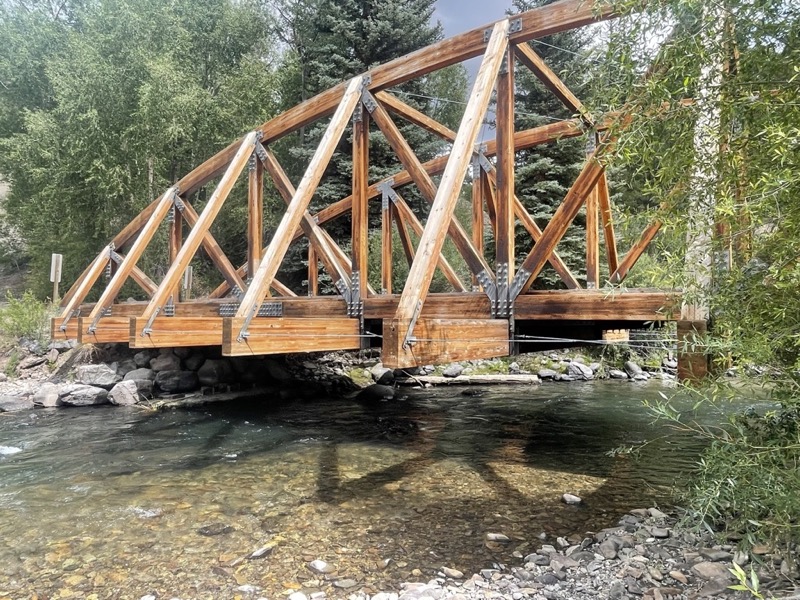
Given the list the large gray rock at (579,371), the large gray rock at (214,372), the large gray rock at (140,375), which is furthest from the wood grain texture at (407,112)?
the large gray rock at (579,371)

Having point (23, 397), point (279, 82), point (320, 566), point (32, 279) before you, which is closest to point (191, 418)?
point (23, 397)

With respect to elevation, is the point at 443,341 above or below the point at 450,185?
below

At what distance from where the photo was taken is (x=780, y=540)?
10.0 ft

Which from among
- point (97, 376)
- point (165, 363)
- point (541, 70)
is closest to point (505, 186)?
point (541, 70)

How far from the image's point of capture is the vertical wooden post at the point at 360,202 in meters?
7.41

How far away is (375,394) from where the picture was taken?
12273mm

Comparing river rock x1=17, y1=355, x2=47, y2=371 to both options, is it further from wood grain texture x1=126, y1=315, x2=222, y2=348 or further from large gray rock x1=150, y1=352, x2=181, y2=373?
wood grain texture x1=126, y1=315, x2=222, y2=348

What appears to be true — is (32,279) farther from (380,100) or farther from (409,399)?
(380,100)

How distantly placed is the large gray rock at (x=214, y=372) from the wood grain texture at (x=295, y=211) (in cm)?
591

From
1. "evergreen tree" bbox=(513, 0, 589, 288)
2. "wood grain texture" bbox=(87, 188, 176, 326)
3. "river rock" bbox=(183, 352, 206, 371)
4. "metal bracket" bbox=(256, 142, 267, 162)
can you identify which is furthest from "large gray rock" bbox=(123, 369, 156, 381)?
"evergreen tree" bbox=(513, 0, 589, 288)

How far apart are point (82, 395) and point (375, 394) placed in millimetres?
6226

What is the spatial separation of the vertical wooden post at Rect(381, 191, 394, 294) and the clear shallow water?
2.56 metres

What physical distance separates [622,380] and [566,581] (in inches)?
497

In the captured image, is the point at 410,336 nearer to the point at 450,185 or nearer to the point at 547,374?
the point at 450,185
